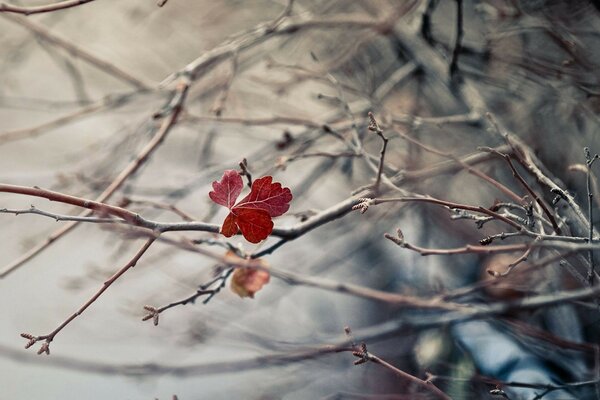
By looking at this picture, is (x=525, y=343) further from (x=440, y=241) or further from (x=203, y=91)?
(x=203, y=91)

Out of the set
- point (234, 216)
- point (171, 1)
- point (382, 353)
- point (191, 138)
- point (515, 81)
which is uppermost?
point (171, 1)

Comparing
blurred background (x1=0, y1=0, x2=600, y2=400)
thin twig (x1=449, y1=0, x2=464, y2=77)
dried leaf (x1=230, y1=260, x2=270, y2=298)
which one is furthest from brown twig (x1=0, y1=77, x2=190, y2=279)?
thin twig (x1=449, y1=0, x2=464, y2=77)

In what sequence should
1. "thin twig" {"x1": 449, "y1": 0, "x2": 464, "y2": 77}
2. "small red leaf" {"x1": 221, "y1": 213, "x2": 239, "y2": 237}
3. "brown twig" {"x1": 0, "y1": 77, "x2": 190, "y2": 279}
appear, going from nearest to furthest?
1. "small red leaf" {"x1": 221, "y1": 213, "x2": 239, "y2": 237}
2. "brown twig" {"x1": 0, "y1": 77, "x2": 190, "y2": 279}
3. "thin twig" {"x1": 449, "y1": 0, "x2": 464, "y2": 77}

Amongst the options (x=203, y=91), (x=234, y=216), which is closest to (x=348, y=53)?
(x=203, y=91)

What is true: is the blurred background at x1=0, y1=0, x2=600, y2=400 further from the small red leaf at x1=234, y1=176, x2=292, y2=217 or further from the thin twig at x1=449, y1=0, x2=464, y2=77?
the small red leaf at x1=234, y1=176, x2=292, y2=217

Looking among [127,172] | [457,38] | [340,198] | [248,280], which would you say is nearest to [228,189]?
[248,280]

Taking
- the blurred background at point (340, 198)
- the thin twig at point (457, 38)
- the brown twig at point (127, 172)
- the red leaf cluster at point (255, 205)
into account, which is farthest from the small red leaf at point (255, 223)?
the thin twig at point (457, 38)

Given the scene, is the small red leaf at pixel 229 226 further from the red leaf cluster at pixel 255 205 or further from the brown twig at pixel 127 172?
the brown twig at pixel 127 172
